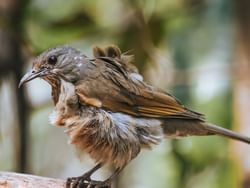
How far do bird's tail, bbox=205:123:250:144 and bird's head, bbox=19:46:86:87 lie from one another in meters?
0.68

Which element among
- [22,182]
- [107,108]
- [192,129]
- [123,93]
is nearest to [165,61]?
[192,129]

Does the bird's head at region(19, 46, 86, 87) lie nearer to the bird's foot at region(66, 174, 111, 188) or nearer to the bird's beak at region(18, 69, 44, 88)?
the bird's beak at region(18, 69, 44, 88)

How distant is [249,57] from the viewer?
17.0ft

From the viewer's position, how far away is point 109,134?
429cm

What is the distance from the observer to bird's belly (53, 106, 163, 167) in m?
4.21

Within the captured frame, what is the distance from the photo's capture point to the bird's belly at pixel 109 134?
4215mm

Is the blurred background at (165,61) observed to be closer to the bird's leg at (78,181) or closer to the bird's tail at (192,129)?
the bird's tail at (192,129)

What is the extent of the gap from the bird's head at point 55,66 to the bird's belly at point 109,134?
21 cm

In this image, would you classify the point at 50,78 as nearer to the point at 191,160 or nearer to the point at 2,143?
the point at 191,160

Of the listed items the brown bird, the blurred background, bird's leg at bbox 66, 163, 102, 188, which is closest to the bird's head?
the brown bird

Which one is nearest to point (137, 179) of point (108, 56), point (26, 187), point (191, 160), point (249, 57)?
point (191, 160)

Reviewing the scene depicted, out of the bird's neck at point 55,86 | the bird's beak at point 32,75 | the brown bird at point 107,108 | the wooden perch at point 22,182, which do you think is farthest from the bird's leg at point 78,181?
the bird's beak at point 32,75

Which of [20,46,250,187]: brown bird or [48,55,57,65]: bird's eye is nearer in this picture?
[20,46,250,187]: brown bird

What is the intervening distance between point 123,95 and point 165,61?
3.81 ft
